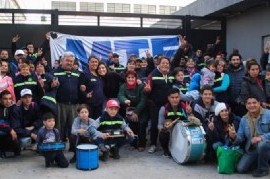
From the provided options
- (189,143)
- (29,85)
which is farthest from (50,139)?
(189,143)

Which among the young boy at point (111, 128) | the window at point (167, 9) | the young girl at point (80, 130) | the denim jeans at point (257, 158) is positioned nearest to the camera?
the denim jeans at point (257, 158)

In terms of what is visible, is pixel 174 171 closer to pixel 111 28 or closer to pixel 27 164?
pixel 27 164

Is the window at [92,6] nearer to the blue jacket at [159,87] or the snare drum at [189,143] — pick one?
the blue jacket at [159,87]

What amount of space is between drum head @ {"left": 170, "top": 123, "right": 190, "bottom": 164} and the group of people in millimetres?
173

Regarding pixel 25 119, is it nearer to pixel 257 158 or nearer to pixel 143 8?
pixel 257 158

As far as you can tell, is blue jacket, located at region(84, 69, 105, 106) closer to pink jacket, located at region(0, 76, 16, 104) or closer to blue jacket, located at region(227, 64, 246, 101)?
pink jacket, located at region(0, 76, 16, 104)

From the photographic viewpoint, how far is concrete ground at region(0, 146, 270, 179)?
214 inches

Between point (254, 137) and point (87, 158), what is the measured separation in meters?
2.45

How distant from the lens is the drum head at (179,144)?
5.85m

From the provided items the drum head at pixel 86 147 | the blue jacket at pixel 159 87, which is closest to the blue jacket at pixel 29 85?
the drum head at pixel 86 147

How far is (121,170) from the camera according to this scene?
18.8 feet

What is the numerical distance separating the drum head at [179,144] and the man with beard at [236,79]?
4.50 feet

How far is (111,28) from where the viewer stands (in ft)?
41.0

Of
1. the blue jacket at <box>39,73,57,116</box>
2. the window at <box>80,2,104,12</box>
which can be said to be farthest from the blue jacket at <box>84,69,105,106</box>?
the window at <box>80,2,104,12</box>
